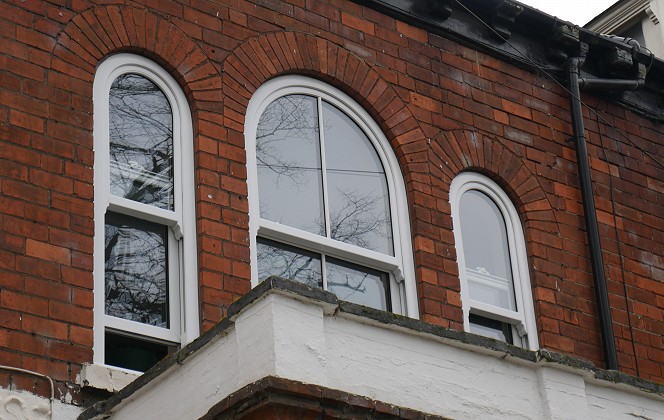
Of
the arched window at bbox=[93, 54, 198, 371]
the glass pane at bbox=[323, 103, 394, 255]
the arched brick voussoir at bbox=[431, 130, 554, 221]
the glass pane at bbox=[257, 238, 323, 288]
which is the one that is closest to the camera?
the arched window at bbox=[93, 54, 198, 371]

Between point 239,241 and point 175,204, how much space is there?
1.71ft

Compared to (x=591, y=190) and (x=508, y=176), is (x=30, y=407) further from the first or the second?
(x=591, y=190)

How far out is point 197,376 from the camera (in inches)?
324

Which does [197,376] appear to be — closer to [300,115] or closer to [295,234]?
[295,234]

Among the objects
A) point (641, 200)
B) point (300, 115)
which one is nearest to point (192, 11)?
point (300, 115)

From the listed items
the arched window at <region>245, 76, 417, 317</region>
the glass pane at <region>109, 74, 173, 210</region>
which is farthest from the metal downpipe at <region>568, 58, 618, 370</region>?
the glass pane at <region>109, 74, 173, 210</region>

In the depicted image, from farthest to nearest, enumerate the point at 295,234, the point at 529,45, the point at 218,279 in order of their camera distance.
Result: the point at 529,45 < the point at 295,234 < the point at 218,279

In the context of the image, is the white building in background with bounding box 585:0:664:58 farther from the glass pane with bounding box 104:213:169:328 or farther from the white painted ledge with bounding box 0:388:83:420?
the white painted ledge with bounding box 0:388:83:420

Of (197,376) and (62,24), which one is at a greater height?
(62,24)

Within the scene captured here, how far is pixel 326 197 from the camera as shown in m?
11.3

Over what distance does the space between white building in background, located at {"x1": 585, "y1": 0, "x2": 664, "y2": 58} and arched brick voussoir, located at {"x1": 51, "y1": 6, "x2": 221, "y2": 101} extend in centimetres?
707

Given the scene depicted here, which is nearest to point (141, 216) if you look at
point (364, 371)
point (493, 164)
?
point (364, 371)

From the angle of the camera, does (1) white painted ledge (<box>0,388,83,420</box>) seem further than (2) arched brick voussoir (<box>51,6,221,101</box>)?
No

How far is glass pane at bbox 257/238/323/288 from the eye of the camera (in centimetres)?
1073
